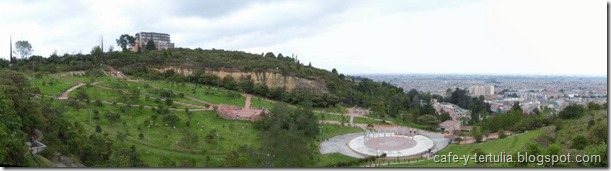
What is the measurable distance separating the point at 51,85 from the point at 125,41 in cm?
1918

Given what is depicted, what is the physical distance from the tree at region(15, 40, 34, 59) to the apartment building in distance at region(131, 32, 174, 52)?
318 inches

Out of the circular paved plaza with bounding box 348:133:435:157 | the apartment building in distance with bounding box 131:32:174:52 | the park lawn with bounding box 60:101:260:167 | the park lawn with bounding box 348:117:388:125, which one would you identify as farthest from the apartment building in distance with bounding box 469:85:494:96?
the apartment building in distance with bounding box 131:32:174:52

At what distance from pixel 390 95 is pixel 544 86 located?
34.6 ft

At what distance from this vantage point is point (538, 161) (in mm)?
7609

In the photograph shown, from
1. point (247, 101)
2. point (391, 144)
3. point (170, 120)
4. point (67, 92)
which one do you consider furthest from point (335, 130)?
point (67, 92)

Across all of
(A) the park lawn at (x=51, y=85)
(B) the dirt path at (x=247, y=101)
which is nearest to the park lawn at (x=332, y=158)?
(B) the dirt path at (x=247, y=101)

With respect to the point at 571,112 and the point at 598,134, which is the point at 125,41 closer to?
the point at 571,112

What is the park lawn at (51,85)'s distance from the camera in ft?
64.0

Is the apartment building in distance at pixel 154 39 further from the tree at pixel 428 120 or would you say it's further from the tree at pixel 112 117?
the tree at pixel 428 120

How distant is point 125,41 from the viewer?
39.1 metres

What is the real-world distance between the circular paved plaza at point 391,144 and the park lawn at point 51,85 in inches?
492

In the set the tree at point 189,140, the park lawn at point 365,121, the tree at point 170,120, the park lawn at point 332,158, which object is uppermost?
the tree at point 170,120

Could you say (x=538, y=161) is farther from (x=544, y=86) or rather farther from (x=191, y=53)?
(x=191, y=53)

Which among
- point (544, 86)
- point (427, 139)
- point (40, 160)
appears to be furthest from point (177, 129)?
point (544, 86)
